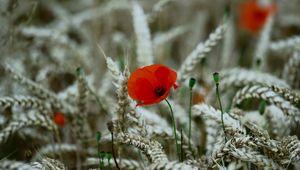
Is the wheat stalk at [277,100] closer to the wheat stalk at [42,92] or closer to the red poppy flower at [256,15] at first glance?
the wheat stalk at [42,92]

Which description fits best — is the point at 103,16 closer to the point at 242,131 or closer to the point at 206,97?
the point at 206,97

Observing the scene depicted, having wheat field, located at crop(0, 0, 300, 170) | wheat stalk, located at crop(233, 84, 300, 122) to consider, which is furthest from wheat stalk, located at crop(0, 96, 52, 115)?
wheat stalk, located at crop(233, 84, 300, 122)

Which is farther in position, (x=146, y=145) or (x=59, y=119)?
(x=59, y=119)

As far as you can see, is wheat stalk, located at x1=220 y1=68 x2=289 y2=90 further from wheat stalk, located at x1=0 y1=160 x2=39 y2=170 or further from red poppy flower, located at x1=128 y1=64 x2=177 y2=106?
wheat stalk, located at x1=0 y1=160 x2=39 y2=170

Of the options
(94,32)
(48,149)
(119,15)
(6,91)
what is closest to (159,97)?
(48,149)

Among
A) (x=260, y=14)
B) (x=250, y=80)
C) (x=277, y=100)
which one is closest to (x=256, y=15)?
(x=260, y=14)

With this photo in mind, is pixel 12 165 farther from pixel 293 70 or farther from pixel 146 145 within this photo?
pixel 293 70

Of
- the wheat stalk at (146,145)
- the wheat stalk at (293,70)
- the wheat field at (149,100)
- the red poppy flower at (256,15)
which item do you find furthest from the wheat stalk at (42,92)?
the red poppy flower at (256,15)

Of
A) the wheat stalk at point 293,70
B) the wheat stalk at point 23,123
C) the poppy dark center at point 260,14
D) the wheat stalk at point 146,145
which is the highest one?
the poppy dark center at point 260,14
